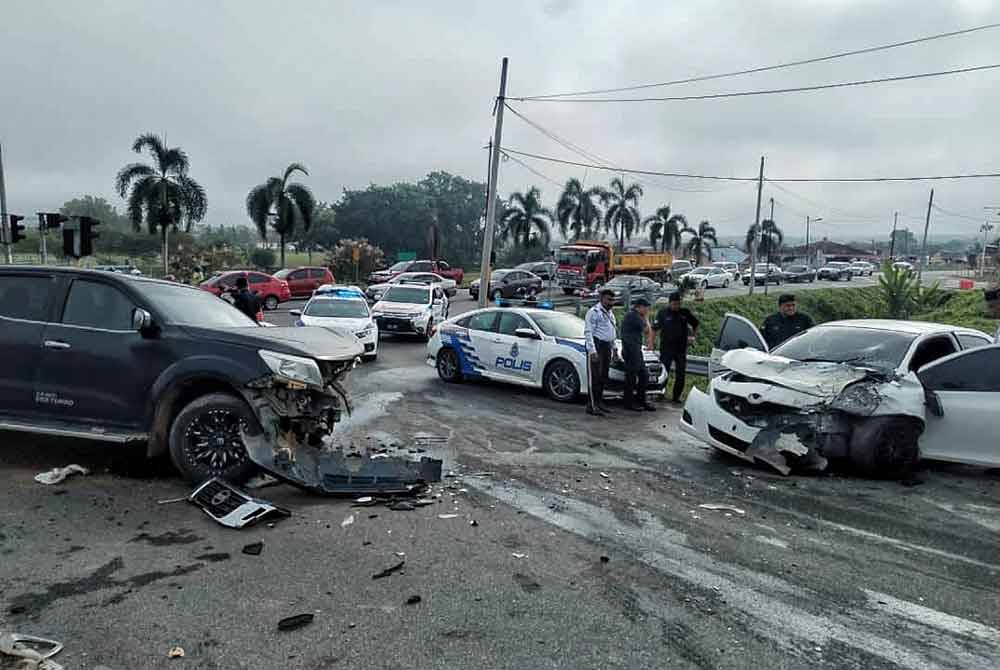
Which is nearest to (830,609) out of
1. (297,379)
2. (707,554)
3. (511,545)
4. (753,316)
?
(707,554)

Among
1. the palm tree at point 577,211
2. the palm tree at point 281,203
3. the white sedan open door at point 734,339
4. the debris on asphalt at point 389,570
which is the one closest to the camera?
the debris on asphalt at point 389,570

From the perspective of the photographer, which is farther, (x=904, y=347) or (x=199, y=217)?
(x=199, y=217)

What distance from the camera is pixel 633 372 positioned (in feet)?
34.9

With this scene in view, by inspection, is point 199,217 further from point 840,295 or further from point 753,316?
point 840,295

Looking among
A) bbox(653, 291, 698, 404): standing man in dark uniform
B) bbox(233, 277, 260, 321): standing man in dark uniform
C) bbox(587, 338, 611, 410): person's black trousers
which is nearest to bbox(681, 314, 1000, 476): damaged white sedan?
bbox(587, 338, 611, 410): person's black trousers

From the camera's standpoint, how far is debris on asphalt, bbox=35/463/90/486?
19.3 feet

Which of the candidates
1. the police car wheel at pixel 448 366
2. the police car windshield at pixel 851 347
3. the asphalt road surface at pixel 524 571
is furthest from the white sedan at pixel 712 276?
the asphalt road surface at pixel 524 571

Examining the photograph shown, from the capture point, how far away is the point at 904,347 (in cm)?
776

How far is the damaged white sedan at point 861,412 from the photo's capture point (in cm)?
690

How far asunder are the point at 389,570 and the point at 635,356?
6894 millimetres

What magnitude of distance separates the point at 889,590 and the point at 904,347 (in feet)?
13.7

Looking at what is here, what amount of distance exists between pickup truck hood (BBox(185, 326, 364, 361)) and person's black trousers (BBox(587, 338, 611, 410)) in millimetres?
4450

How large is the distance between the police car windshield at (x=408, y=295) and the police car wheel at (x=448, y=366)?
7.07 metres

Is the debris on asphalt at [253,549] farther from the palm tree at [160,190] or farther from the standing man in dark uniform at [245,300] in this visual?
the palm tree at [160,190]
